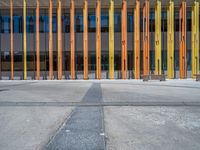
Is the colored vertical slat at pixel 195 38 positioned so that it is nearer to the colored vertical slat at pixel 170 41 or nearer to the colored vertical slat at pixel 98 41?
the colored vertical slat at pixel 170 41

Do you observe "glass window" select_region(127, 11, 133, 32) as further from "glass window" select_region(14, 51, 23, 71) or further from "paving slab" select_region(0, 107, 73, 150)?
"paving slab" select_region(0, 107, 73, 150)

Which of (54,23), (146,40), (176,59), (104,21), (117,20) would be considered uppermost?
(117,20)

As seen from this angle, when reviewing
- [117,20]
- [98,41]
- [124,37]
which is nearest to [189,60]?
[124,37]

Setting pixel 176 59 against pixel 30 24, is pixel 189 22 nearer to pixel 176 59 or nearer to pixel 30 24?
pixel 176 59

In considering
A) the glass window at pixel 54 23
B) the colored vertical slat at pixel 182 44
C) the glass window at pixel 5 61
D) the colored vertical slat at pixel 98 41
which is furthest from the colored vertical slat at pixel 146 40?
the glass window at pixel 5 61

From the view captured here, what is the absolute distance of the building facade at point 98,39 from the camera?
2712 centimetres

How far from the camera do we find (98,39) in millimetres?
27125

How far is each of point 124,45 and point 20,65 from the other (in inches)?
464

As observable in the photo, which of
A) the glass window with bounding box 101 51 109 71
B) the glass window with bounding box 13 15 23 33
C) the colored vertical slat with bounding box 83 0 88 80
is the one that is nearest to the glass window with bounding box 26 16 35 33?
the glass window with bounding box 13 15 23 33

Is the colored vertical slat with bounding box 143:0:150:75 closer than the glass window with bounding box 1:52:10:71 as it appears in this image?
Yes

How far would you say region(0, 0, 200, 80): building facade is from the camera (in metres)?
27.1

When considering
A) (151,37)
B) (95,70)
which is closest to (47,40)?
(95,70)

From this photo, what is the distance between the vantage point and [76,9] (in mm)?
28969

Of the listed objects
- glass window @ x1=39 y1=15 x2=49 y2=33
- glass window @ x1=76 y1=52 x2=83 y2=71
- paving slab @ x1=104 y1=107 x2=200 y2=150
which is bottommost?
paving slab @ x1=104 y1=107 x2=200 y2=150
